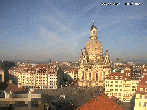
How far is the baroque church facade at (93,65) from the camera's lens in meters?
52.6

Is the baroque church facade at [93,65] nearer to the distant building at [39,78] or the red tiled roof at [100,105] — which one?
the distant building at [39,78]

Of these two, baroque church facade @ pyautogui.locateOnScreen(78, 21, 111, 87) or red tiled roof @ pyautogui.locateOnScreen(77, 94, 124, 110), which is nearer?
red tiled roof @ pyautogui.locateOnScreen(77, 94, 124, 110)

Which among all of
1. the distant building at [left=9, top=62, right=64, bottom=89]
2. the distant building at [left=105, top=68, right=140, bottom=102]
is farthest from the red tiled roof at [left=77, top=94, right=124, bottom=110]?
the distant building at [left=9, top=62, right=64, bottom=89]

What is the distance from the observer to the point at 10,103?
390 inches

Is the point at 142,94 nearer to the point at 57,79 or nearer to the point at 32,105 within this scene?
the point at 32,105

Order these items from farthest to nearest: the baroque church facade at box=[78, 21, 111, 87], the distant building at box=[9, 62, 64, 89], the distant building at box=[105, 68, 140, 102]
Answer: the baroque church facade at box=[78, 21, 111, 87]
the distant building at box=[9, 62, 64, 89]
the distant building at box=[105, 68, 140, 102]

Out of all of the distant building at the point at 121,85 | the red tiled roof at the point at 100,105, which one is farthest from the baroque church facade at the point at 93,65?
the red tiled roof at the point at 100,105

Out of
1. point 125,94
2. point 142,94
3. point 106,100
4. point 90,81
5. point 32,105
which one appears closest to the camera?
point 32,105

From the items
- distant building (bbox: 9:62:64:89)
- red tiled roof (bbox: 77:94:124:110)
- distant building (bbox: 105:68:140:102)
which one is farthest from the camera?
distant building (bbox: 9:62:64:89)

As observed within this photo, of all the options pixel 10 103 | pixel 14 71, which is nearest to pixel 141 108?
pixel 10 103

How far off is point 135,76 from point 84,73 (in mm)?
22452

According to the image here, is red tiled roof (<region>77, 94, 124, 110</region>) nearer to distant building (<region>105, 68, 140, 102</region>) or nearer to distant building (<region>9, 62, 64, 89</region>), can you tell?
distant building (<region>105, 68, 140, 102</region>)

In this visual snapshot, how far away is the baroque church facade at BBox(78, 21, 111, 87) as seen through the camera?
5259 centimetres

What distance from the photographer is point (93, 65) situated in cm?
5450
